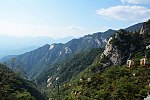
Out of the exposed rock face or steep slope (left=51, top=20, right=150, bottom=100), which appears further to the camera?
the exposed rock face

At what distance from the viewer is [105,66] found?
139 metres

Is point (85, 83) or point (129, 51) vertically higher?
point (129, 51)

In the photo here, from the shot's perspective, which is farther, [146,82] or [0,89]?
[146,82]

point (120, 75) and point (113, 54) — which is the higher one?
point (113, 54)

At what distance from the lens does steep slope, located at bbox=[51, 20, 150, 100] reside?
7944 centimetres

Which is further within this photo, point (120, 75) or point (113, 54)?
point (113, 54)

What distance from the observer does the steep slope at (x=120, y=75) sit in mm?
79438

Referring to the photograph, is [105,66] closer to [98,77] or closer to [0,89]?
[98,77]

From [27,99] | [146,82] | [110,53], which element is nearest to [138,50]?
[110,53]

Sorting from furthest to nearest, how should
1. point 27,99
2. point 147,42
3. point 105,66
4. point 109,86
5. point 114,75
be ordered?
point 147,42
point 105,66
point 114,75
point 109,86
point 27,99

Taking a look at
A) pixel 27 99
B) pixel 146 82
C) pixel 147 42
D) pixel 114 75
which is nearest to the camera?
pixel 27 99

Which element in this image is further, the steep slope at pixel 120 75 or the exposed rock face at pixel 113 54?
the exposed rock face at pixel 113 54

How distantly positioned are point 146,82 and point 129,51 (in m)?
57.7

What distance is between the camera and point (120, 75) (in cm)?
10469
